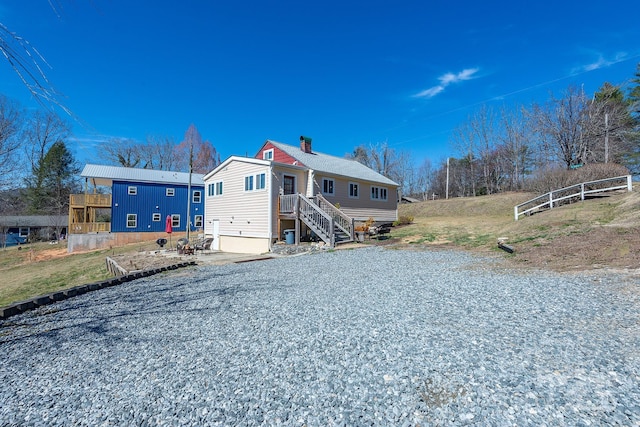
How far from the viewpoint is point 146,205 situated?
88.6ft

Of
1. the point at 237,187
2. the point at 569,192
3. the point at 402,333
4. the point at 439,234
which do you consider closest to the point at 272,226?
the point at 237,187

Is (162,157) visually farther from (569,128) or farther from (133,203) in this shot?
(569,128)

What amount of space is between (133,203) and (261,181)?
17.1 meters

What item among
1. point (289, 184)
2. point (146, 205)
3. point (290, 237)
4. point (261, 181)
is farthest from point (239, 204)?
point (146, 205)

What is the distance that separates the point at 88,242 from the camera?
2458cm

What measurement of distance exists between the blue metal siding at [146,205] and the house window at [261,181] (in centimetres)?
1601

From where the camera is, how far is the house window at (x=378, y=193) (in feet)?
67.8

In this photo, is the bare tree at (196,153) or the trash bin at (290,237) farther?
the bare tree at (196,153)

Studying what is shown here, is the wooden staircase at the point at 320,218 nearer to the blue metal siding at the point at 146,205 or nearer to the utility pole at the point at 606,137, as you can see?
the blue metal siding at the point at 146,205

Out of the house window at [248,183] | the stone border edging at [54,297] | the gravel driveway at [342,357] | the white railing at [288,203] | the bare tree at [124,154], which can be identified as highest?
the bare tree at [124,154]

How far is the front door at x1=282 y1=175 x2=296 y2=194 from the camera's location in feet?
52.7

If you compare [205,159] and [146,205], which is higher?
[205,159]

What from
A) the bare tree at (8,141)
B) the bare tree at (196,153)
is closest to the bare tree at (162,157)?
the bare tree at (196,153)

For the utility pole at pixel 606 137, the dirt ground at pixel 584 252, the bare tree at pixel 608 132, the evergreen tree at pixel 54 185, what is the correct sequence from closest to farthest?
the dirt ground at pixel 584 252 → the utility pole at pixel 606 137 → the bare tree at pixel 608 132 → the evergreen tree at pixel 54 185
